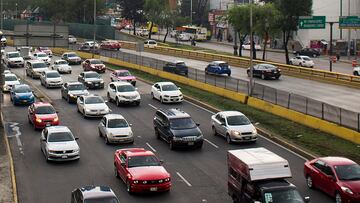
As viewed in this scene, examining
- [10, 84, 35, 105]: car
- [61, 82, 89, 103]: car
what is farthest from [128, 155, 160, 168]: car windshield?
[10, 84, 35, 105]: car

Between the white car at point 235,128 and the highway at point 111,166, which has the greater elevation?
the white car at point 235,128

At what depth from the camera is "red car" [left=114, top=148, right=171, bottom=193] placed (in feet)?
70.1

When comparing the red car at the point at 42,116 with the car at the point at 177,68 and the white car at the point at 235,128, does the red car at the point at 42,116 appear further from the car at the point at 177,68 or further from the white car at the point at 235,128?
the car at the point at 177,68

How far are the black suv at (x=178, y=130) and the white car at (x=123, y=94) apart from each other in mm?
10331

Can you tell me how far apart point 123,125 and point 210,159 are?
558 centimetres

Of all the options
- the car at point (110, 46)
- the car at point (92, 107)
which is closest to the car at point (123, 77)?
the car at point (92, 107)

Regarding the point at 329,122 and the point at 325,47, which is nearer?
the point at 329,122

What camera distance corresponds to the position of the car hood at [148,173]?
70.4 feet

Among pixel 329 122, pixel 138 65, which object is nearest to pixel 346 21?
pixel 138 65

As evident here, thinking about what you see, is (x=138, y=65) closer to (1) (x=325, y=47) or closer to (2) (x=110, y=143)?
(2) (x=110, y=143)

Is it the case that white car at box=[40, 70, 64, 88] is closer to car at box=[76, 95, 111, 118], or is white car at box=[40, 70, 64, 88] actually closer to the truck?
car at box=[76, 95, 111, 118]

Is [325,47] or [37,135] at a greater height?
[325,47]

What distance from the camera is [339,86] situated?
171 feet

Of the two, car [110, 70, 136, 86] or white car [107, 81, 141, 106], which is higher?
car [110, 70, 136, 86]
